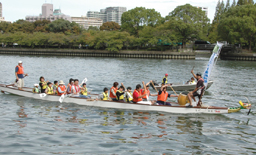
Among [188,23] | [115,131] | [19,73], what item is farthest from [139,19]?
[115,131]

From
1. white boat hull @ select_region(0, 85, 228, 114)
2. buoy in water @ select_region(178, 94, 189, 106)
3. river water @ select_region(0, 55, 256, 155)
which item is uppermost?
buoy in water @ select_region(178, 94, 189, 106)

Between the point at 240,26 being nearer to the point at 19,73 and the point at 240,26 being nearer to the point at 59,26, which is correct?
the point at 19,73

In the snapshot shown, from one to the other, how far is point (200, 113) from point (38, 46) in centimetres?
10291

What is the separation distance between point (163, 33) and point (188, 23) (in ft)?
28.2

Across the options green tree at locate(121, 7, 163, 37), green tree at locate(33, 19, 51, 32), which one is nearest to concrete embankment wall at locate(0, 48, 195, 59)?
green tree at locate(121, 7, 163, 37)

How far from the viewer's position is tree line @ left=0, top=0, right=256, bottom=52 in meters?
76.9

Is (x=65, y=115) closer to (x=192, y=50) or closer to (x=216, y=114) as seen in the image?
(x=216, y=114)

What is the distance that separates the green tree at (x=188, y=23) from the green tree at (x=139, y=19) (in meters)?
11.6

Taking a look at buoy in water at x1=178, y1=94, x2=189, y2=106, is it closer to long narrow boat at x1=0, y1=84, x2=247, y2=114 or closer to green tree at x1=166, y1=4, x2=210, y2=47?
long narrow boat at x1=0, y1=84, x2=247, y2=114

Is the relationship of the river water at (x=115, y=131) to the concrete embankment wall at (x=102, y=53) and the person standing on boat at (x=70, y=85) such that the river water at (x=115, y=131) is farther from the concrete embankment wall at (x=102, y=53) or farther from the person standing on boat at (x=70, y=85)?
the concrete embankment wall at (x=102, y=53)

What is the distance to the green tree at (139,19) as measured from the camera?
103250 mm

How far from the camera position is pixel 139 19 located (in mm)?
105375

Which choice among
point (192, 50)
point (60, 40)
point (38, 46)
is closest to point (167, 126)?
point (192, 50)

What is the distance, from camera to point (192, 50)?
89.6 m
